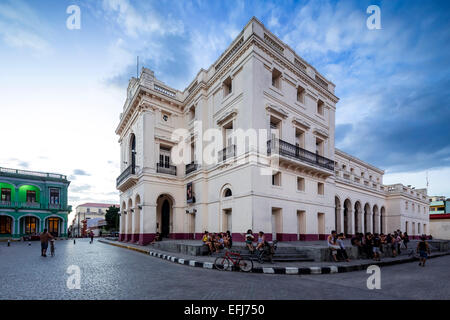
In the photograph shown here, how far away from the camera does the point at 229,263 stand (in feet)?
32.2

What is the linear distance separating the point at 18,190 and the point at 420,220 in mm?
57863

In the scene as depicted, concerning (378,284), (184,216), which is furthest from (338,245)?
(184,216)

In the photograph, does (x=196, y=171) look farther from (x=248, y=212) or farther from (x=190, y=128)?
(x=248, y=212)

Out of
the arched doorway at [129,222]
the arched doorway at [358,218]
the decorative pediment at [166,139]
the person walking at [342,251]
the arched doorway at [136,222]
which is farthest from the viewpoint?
the arched doorway at [358,218]

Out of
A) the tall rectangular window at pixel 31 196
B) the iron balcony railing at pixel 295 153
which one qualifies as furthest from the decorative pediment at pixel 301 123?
the tall rectangular window at pixel 31 196

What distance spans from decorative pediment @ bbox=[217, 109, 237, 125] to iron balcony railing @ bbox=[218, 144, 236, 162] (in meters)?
1.87

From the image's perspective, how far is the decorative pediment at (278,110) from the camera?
1645 centimetres

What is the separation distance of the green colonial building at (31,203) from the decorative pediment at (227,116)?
36.7 m

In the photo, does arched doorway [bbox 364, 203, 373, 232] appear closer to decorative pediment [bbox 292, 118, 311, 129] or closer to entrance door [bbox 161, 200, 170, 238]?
decorative pediment [bbox 292, 118, 311, 129]

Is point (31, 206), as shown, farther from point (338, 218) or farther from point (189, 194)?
point (338, 218)

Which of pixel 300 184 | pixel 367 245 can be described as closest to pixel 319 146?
pixel 300 184

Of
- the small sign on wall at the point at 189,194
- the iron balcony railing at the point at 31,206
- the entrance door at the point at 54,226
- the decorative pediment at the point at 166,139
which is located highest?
the decorative pediment at the point at 166,139

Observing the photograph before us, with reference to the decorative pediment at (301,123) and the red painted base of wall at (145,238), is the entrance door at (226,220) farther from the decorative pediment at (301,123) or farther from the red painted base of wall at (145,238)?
the decorative pediment at (301,123)

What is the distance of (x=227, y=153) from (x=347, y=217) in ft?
53.9
